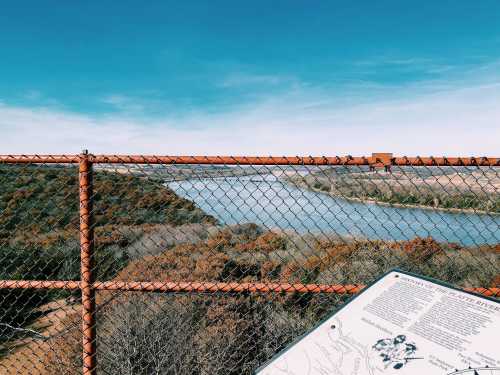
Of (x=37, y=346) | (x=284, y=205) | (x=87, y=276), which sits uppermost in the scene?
(x=284, y=205)

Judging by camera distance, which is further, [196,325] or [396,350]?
[196,325]

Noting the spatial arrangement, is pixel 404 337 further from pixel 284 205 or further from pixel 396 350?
pixel 284 205

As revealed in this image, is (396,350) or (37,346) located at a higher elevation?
(396,350)

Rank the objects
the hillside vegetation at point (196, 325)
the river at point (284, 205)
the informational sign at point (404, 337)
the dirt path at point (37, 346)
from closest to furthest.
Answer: the informational sign at point (404, 337) → the river at point (284, 205) → the hillside vegetation at point (196, 325) → the dirt path at point (37, 346)

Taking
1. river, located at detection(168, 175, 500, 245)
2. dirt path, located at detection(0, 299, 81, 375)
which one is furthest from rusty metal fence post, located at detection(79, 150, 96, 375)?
dirt path, located at detection(0, 299, 81, 375)

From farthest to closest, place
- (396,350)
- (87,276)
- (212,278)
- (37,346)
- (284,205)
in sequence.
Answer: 1. (212,278)
2. (37,346)
3. (284,205)
4. (87,276)
5. (396,350)

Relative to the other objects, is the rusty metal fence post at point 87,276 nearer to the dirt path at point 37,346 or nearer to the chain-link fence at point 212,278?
the chain-link fence at point 212,278

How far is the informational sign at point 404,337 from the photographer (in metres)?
1.80

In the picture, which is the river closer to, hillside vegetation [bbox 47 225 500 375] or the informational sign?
hillside vegetation [bbox 47 225 500 375]

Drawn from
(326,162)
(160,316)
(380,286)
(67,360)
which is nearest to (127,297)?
(160,316)

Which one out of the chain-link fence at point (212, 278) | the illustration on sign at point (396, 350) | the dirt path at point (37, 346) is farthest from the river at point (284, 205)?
the dirt path at point (37, 346)

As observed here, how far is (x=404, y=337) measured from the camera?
6.57 ft

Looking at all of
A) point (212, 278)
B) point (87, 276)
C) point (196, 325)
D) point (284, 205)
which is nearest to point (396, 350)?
point (87, 276)

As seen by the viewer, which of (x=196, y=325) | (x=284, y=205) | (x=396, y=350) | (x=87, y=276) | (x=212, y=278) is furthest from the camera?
(x=212, y=278)
